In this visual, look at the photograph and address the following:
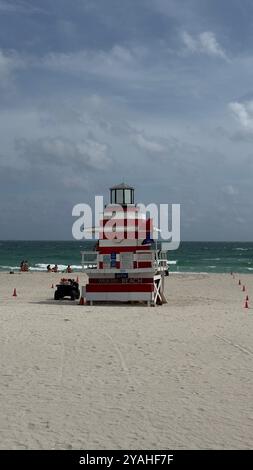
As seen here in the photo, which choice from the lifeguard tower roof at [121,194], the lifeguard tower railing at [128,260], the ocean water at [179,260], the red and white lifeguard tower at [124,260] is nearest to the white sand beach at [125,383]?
the red and white lifeguard tower at [124,260]

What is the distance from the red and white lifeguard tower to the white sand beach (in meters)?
4.26

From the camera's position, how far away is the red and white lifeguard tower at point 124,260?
2039 centimetres

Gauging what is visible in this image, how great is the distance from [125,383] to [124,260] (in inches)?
470

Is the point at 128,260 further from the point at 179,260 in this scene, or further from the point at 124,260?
the point at 179,260

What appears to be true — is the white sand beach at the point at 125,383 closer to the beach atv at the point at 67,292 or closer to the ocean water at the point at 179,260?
the beach atv at the point at 67,292

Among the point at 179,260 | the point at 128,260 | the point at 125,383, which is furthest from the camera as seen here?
the point at 179,260

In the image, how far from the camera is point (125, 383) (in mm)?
8680

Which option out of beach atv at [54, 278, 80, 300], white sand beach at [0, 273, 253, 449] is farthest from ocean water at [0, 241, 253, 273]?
white sand beach at [0, 273, 253, 449]

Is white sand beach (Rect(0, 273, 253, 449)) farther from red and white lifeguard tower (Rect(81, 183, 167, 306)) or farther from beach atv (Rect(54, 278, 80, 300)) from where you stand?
beach atv (Rect(54, 278, 80, 300))

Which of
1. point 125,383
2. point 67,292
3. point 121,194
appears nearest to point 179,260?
point 67,292

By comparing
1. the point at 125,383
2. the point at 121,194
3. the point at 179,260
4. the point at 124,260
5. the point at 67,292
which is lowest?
the point at 125,383

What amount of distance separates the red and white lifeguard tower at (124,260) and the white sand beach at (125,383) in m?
4.26

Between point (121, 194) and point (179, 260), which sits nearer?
point (121, 194)
